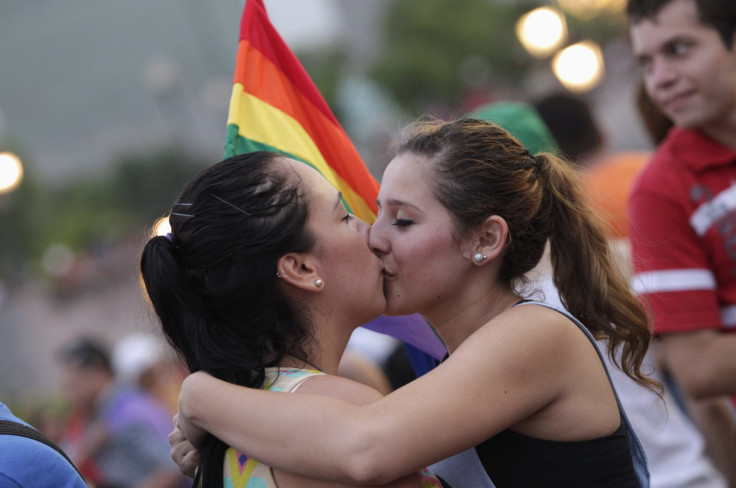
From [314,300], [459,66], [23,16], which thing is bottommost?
[459,66]

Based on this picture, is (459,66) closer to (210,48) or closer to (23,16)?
(210,48)

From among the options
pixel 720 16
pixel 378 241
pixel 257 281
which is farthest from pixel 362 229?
pixel 720 16

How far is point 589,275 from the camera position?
7.48ft

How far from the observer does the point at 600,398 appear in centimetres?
198

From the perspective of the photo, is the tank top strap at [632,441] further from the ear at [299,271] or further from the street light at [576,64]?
the street light at [576,64]

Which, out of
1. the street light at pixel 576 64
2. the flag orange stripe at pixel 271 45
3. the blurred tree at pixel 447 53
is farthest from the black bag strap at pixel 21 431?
the blurred tree at pixel 447 53

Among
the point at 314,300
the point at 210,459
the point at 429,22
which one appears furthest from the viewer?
the point at 429,22

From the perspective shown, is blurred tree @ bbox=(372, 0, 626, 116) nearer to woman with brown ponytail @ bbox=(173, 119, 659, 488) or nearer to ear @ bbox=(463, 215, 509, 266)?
woman with brown ponytail @ bbox=(173, 119, 659, 488)

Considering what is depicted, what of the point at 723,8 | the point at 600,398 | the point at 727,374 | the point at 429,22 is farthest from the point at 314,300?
the point at 429,22

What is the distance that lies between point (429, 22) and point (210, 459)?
140 feet

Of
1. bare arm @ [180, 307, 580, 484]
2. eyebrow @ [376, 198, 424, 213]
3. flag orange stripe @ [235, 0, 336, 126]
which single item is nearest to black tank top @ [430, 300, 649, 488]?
bare arm @ [180, 307, 580, 484]

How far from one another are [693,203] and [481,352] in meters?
1.37

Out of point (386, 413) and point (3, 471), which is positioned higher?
point (3, 471)

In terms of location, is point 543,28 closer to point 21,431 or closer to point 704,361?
point 704,361
